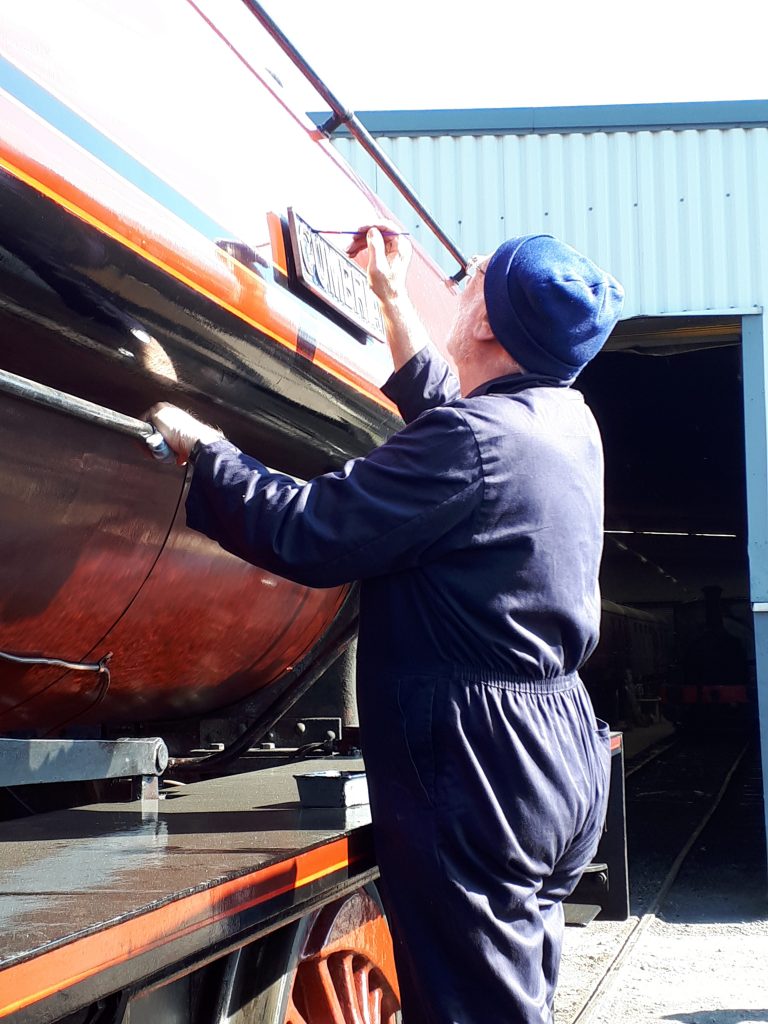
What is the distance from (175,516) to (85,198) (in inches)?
32.7

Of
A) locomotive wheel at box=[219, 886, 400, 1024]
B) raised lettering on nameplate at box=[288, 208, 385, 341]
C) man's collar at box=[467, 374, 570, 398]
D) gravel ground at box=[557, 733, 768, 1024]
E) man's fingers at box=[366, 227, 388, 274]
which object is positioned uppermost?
man's fingers at box=[366, 227, 388, 274]

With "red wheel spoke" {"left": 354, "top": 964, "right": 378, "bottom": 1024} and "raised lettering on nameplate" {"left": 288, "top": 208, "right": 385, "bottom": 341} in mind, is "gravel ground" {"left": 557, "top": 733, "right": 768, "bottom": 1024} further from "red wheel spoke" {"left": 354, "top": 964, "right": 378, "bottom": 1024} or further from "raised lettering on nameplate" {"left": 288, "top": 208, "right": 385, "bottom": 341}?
"raised lettering on nameplate" {"left": 288, "top": 208, "right": 385, "bottom": 341}

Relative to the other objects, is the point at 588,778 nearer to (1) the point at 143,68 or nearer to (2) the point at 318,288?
(2) the point at 318,288

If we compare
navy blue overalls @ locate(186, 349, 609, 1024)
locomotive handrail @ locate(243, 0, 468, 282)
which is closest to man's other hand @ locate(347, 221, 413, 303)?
locomotive handrail @ locate(243, 0, 468, 282)

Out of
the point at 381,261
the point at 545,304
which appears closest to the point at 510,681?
the point at 545,304

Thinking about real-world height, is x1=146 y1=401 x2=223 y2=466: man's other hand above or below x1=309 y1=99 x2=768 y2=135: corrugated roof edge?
below

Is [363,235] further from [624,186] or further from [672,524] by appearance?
[672,524]

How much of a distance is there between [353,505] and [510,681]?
0.36 meters

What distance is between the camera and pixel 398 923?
1678 millimetres

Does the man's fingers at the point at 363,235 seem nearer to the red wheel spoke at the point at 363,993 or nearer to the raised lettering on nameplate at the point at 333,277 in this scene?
the raised lettering on nameplate at the point at 333,277

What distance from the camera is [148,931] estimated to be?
125 centimetres

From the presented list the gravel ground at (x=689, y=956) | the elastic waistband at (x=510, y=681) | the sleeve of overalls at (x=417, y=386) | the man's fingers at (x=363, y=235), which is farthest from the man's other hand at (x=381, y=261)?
the gravel ground at (x=689, y=956)

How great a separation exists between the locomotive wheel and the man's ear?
1.08 metres

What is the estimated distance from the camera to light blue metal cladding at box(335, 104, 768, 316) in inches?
259
